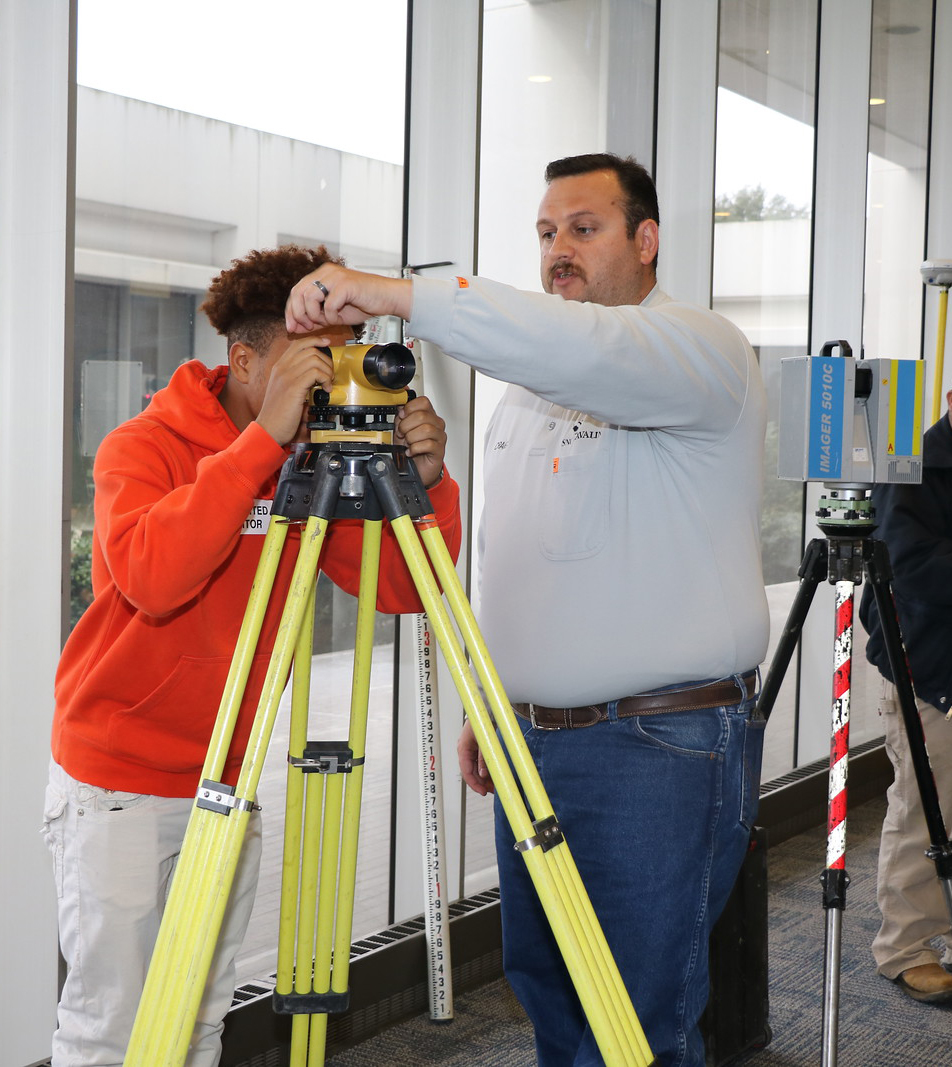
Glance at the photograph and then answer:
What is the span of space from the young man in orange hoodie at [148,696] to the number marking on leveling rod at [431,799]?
1.00 meters

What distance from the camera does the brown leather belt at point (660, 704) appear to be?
1.70 m

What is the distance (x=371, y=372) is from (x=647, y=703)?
0.68m

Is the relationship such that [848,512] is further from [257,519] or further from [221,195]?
[221,195]

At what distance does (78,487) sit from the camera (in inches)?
85.6

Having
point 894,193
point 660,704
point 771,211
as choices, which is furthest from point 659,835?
point 894,193

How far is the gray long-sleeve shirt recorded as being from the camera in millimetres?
1634

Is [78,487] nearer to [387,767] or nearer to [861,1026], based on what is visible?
[387,767]

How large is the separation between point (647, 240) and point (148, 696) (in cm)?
107

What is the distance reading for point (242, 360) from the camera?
1.73m

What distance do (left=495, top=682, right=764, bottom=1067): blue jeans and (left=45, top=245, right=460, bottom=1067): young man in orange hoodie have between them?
44 cm

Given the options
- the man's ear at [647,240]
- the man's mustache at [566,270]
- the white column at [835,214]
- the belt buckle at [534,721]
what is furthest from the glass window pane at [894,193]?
the belt buckle at [534,721]

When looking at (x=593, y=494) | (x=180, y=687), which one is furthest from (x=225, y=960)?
(x=593, y=494)

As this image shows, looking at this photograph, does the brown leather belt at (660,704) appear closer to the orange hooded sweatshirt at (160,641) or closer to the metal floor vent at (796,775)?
the orange hooded sweatshirt at (160,641)

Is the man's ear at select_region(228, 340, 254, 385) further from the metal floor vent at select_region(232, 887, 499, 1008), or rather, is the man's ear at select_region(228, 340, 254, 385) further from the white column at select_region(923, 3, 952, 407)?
the white column at select_region(923, 3, 952, 407)
